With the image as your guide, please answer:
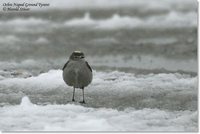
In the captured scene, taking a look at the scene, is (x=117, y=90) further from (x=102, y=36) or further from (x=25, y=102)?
(x=102, y=36)

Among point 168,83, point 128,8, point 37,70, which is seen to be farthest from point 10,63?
point 168,83

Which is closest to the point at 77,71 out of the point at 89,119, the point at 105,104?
the point at 105,104

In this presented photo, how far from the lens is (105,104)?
9586 mm

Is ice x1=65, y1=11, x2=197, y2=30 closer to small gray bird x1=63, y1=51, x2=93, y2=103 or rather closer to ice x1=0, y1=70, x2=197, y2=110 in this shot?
ice x1=0, y1=70, x2=197, y2=110

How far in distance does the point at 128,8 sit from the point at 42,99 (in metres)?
2.94

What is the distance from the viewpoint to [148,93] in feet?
32.9

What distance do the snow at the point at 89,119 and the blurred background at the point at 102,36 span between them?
7.31 feet

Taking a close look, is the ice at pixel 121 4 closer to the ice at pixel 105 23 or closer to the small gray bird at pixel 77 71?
the ice at pixel 105 23

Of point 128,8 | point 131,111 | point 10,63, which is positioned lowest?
point 131,111

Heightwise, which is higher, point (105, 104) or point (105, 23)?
point (105, 23)

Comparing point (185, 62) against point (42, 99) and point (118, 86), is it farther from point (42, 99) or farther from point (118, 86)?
point (42, 99)

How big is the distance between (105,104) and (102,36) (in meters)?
3.07

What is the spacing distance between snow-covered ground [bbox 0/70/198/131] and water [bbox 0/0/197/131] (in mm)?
15

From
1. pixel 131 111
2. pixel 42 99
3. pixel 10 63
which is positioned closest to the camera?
pixel 131 111
